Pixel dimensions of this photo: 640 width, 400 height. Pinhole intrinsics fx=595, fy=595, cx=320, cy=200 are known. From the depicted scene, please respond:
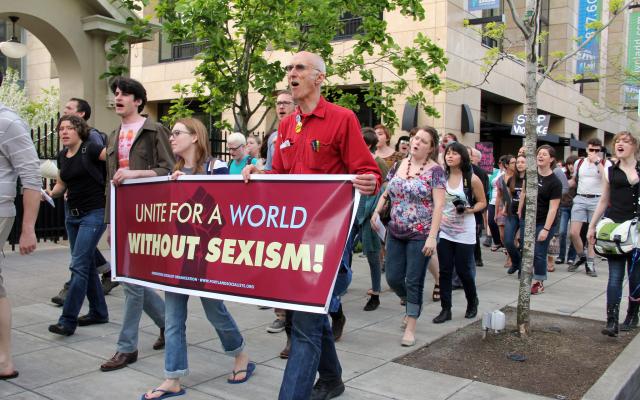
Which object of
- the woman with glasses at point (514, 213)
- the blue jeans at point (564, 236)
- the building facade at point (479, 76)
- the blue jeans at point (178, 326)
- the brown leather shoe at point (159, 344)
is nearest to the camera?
the blue jeans at point (178, 326)

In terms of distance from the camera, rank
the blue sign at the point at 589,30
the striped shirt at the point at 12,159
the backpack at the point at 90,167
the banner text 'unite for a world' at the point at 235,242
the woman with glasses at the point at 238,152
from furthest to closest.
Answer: the blue sign at the point at 589,30
the woman with glasses at the point at 238,152
the backpack at the point at 90,167
the striped shirt at the point at 12,159
the banner text 'unite for a world' at the point at 235,242

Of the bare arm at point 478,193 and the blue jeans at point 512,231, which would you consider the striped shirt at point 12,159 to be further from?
the blue jeans at point 512,231

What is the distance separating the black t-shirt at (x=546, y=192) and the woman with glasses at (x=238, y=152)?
3799mm

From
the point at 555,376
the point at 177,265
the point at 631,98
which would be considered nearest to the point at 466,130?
the point at 631,98

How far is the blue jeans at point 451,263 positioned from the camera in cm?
622

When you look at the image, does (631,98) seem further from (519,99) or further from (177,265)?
(177,265)

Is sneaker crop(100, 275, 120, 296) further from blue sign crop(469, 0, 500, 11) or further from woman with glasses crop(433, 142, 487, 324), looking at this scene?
blue sign crop(469, 0, 500, 11)

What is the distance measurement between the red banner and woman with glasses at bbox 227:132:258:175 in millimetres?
2216

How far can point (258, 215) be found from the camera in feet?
12.1

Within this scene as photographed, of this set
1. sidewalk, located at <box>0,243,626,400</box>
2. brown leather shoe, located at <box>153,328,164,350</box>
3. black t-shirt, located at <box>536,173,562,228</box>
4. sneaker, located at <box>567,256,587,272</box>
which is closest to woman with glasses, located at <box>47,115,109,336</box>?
sidewalk, located at <box>0,243,626,400</box>

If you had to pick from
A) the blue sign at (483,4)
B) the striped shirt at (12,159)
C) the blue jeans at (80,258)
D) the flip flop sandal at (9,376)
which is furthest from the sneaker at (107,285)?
the blue sign at (483,4)

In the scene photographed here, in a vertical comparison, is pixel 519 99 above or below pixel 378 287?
above

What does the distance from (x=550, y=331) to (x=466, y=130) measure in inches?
500

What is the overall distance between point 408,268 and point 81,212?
119 inches
